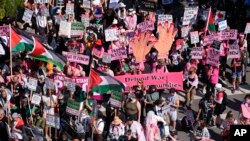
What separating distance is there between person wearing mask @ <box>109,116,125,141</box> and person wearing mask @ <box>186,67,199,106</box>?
12.1ft

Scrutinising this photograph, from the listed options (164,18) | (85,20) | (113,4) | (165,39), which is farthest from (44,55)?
(113,4)

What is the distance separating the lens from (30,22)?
2558 centimetres

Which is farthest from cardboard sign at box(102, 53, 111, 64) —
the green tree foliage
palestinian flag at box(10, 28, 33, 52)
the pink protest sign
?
the green tree foliage

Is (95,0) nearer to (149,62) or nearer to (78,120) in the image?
(149,62)

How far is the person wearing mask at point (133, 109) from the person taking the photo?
63.4 feet

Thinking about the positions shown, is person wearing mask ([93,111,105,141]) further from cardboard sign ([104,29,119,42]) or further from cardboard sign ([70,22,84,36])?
cardboard sign ([70,22,84,36])

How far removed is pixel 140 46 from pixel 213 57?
2127 millimetres

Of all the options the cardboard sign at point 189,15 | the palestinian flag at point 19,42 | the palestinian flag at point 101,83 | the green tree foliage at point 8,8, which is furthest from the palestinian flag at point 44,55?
the cardboard sign at point 189,15

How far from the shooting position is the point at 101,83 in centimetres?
1947

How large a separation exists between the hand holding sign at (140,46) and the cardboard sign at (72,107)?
3.90 meters

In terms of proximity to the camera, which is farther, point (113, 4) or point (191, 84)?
point (113, 4)

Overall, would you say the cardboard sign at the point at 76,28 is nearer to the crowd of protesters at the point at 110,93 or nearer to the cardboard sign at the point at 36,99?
the crowd of protesters at the point at 110,93

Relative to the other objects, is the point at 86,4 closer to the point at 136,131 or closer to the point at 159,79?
the point at 159,79

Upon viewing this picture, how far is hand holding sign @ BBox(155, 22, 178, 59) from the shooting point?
23.1m
